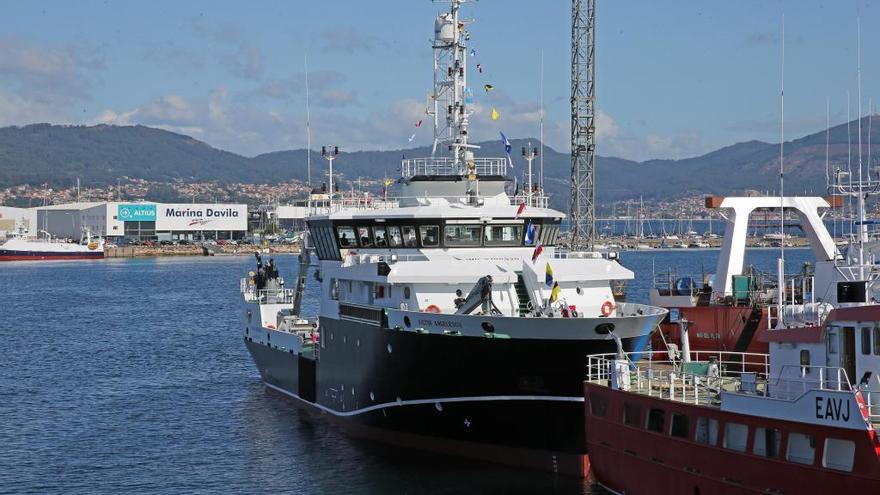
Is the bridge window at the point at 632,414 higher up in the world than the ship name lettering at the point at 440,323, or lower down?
lower down

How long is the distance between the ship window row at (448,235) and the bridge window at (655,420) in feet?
34.7

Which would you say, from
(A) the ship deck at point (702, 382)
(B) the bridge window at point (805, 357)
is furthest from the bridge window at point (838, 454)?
(B) the bridge window at point (805, 357)

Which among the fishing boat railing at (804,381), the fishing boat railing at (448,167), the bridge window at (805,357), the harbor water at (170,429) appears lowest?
the harbor water at (170,429)

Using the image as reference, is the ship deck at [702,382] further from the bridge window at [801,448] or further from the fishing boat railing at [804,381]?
the bridge window at [801,448]

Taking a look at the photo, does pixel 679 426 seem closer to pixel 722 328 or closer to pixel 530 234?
pixel 530 234

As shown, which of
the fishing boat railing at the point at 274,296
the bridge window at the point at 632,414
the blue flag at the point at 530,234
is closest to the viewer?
the bridge window at the point at 632,414

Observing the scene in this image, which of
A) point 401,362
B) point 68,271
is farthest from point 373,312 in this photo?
point 68,271

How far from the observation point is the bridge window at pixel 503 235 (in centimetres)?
3459

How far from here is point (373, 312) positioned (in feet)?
109

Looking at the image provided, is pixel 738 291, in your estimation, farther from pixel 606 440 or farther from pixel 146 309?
pixel 146 309

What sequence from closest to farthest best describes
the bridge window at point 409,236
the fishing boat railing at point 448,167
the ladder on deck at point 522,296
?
the ladder on deck at point 522,296 → the bridge window at point 409,236 → the fishing boat railing at point 448,167

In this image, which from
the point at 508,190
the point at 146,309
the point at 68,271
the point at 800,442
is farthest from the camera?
the point at 68,271

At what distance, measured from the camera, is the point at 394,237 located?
34.7 metres

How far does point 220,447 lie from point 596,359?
13.0 metres
